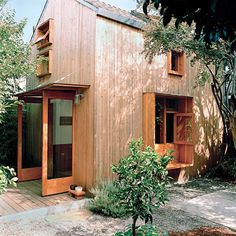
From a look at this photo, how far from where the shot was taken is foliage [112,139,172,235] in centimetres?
337

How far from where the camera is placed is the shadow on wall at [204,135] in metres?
8.95

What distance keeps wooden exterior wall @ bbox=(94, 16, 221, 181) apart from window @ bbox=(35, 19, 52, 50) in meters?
2.13

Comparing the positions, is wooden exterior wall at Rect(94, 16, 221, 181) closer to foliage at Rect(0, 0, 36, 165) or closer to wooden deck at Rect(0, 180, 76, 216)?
wooden deck at Rect(0, 180, 76, 216)

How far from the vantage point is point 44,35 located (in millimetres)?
8242

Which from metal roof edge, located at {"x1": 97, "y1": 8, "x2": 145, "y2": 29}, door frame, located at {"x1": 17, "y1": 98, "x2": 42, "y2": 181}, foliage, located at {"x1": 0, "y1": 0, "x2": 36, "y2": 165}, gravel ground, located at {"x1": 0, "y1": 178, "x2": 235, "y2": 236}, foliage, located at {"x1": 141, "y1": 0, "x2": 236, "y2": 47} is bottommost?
gravel ground, located at {"x1": 0, "y1": 178, "x2": 235, "y2": 236}

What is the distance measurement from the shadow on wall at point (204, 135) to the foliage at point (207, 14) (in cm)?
730

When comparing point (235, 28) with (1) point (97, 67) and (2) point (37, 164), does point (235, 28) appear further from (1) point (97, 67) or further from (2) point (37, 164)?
(2) point (37, 164)

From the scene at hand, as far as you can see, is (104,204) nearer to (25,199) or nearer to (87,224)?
(87,224)

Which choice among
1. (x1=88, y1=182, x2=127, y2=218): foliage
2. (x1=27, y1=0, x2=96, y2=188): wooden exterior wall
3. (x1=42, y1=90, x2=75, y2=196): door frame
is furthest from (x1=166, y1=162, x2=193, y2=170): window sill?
(x1=42, y1=90, x2=75, y2=196): door frame

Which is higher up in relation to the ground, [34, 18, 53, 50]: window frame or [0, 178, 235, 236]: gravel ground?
[34, 18, 53, 50]: window frame

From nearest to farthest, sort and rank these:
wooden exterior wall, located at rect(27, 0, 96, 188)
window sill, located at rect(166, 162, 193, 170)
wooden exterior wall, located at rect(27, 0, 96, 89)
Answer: wooden exterior wall, located at rect(27, 0, 96, 188) < wooden exterior wall, located at rect(27, 0, 96, 89) < window sill, located at rect(166, 162, 193, 170)

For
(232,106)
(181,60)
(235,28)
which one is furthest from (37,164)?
(235,28)

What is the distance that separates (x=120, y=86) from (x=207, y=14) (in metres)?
5.30

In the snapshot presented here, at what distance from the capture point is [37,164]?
27.7ft
